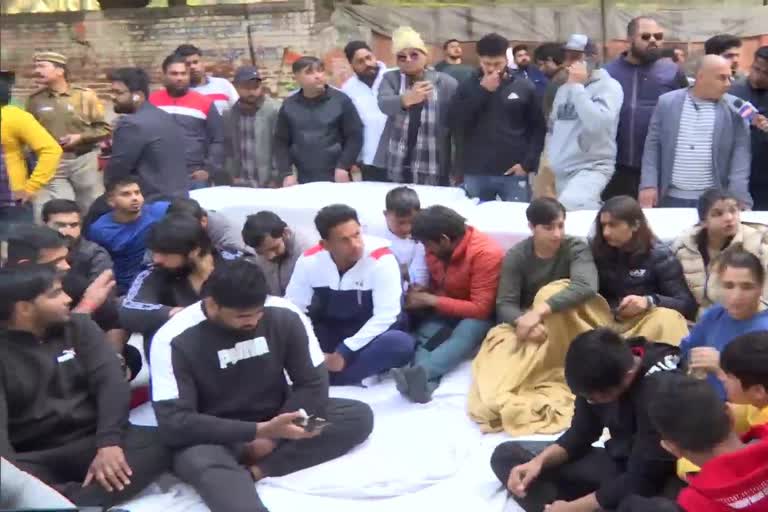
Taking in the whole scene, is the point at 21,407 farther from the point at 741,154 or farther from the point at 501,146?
the point at 741,154

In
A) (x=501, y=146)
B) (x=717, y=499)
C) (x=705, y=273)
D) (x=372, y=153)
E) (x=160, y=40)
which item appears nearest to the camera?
(x=717, y=499)

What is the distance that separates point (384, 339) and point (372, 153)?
189 cm

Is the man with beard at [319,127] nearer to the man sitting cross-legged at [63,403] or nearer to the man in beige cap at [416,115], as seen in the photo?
the man in beige cap at [416,115]

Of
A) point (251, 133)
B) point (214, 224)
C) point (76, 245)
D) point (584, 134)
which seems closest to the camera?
point (76, 245)

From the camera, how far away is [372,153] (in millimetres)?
6199

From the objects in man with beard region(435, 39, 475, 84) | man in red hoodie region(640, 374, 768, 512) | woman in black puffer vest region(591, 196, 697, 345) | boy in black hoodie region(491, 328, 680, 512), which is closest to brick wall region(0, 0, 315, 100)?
man with beard region(435, 39, 475, 84)

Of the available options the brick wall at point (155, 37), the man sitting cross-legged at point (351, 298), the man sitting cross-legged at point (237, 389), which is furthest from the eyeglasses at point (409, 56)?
the brick wall at point (155, 37)

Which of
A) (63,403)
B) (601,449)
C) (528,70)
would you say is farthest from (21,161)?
(601,449)

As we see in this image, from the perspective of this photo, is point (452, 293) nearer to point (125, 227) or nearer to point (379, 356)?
point (379, 356)

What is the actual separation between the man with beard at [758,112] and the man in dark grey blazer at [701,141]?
0.19 meters

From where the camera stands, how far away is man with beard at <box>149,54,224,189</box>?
650 centimetres

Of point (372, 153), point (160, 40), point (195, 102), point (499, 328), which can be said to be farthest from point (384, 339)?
point (160, 40)

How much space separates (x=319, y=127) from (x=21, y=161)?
167 cm

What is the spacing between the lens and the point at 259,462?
3873 millimetres
